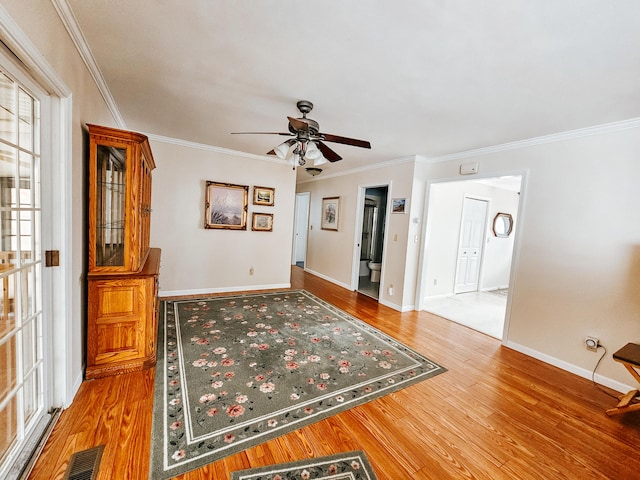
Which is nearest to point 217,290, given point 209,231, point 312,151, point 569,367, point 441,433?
point 209,231

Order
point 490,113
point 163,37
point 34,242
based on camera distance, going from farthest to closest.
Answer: point 490,113 → point 163,37 → point 34,242

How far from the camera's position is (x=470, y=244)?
18.2 feet

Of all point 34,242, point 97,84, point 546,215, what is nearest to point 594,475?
point 546,215

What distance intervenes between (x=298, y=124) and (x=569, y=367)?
3.51 metres

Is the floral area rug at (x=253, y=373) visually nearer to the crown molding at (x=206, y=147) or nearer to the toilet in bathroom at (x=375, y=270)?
the crown molding at (x=206, y=147)

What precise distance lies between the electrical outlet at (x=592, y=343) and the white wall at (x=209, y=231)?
162 inches

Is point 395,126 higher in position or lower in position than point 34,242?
higher

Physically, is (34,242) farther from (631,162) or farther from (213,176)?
(631,162)

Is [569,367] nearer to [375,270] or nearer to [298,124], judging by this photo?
[298,124]

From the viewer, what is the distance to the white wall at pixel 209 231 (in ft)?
13.6

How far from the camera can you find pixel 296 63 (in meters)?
1.94

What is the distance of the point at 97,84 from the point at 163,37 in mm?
1074

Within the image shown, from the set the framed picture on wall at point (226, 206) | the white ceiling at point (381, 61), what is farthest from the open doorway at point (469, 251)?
the framed picture on wall at point (226, 206)

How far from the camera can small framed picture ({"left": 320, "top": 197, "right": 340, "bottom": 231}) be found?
5.85 meters
